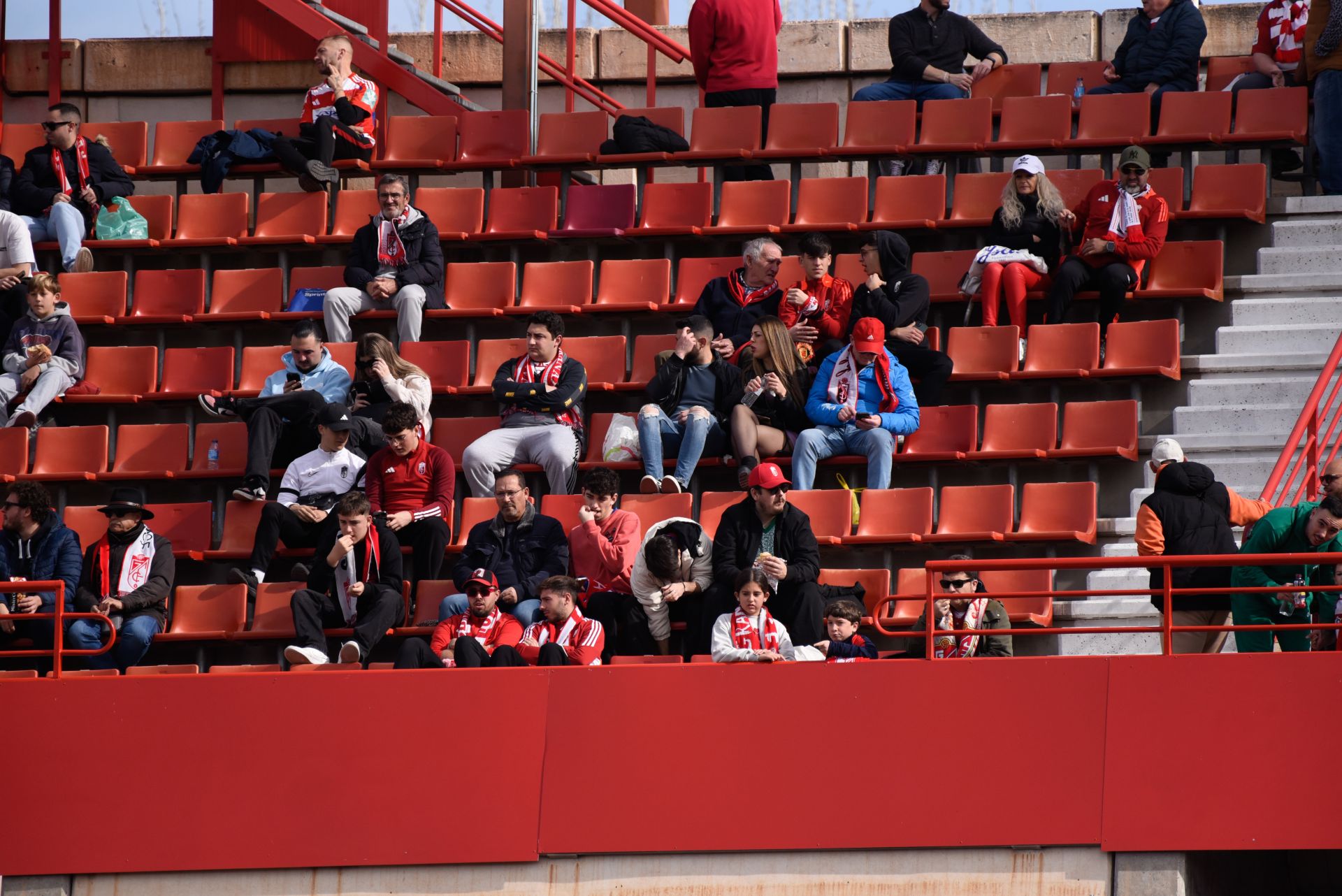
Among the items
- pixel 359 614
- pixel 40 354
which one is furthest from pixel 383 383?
pixel 40 354

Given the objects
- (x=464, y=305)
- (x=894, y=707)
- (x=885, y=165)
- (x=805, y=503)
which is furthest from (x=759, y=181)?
(x=894, y=707)

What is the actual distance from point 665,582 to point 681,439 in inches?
53.2

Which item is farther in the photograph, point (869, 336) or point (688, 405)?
point (688, 405)

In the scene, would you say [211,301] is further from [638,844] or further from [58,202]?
[638,844]

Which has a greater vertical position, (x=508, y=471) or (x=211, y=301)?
(x=211, y=301)

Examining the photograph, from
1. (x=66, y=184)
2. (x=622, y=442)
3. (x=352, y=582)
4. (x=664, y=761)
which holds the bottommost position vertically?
(x=664, y=761)

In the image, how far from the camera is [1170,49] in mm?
11594

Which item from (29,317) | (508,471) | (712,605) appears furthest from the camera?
(29,317)

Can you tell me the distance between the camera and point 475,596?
818cm

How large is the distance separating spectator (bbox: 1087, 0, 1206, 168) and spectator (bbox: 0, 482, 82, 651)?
6.64m

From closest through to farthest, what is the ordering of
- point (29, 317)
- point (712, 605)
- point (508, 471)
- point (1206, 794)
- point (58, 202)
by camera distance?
point (1206, 794) < point (712, 605) < point (508, 471) < point (29, 317) < point (58, 202)

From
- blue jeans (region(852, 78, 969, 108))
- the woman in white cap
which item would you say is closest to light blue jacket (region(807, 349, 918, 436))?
the woman in white cap

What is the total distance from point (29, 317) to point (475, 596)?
3908mm

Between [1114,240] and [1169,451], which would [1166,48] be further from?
[1169,451]
